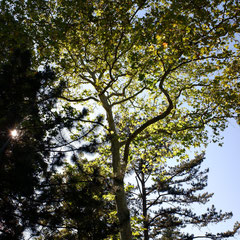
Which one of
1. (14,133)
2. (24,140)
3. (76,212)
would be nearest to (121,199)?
(76,212)

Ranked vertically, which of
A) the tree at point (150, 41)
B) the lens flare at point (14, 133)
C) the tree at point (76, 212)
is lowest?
the tree at point (76, 212)

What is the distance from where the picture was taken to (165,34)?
709cm

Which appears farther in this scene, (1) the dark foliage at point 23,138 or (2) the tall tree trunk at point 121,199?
(2) the tall tree trunk at point 121,199

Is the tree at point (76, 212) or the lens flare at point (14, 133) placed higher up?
the lens flare at point (14, 133)

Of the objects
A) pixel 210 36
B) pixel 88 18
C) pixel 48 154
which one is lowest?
pixel 48 154

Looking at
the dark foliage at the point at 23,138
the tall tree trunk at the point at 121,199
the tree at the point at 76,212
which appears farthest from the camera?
the tall tree trunk at the point at 121,199

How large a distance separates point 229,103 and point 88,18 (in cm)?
788

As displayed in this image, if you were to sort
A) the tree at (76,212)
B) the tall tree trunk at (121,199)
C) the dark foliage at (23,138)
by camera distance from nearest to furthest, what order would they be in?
the dark foliage at (23,138), the tree at (76,212), the tall tree trunk at (121,199)

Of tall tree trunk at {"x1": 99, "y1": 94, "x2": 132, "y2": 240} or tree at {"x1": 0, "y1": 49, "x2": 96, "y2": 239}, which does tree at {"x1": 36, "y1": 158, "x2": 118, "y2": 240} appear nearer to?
tree at {"x1": 0, "y1": 49, "x2": 96, "y2": 239}

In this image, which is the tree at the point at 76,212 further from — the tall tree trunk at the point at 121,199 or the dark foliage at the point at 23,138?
the tall tree trunk at the point at 121,199

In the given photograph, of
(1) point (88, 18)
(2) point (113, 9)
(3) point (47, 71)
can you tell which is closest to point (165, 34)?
(2) point (113, 9)

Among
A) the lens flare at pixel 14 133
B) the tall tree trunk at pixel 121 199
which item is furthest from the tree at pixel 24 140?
the tall tree trunk at pixel 121 199

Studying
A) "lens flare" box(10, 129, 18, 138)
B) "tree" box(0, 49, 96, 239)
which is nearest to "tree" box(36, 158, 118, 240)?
"tree" box(0, 49, 96, 239)

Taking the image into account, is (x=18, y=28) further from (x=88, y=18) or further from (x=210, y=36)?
(x=210, y=36)
